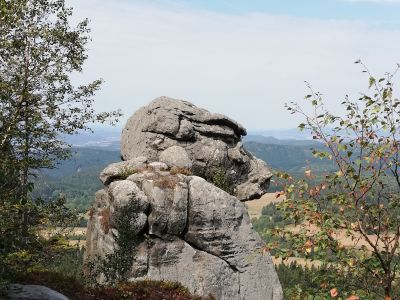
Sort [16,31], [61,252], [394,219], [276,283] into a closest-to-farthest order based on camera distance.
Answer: [394,219] < [16,31] < [61,252] < [276,283]

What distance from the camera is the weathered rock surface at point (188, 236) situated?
115 feet

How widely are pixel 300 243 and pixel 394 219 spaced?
10.4 feet

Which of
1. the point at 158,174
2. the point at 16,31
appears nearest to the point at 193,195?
the point at 158,174

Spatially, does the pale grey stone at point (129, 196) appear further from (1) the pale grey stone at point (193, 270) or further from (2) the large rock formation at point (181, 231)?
(1) the pale grey stone at point (193, 270)

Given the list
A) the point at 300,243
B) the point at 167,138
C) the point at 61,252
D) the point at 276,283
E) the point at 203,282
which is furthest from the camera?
the point at 167,138

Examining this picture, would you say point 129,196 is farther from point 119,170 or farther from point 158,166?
point 158,166

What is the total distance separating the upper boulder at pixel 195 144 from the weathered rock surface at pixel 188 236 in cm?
485

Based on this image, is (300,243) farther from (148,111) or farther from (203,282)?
(148,111)

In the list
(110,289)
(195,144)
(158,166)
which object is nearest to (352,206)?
(110,289)

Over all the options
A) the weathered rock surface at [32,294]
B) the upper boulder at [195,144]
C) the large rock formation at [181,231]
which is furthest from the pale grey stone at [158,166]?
the weathered rock surface at [32,294]

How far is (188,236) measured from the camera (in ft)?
120

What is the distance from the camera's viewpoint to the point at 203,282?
35.4 m

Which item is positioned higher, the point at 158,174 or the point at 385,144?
the point at 385,144

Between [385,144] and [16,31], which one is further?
[16,31]
